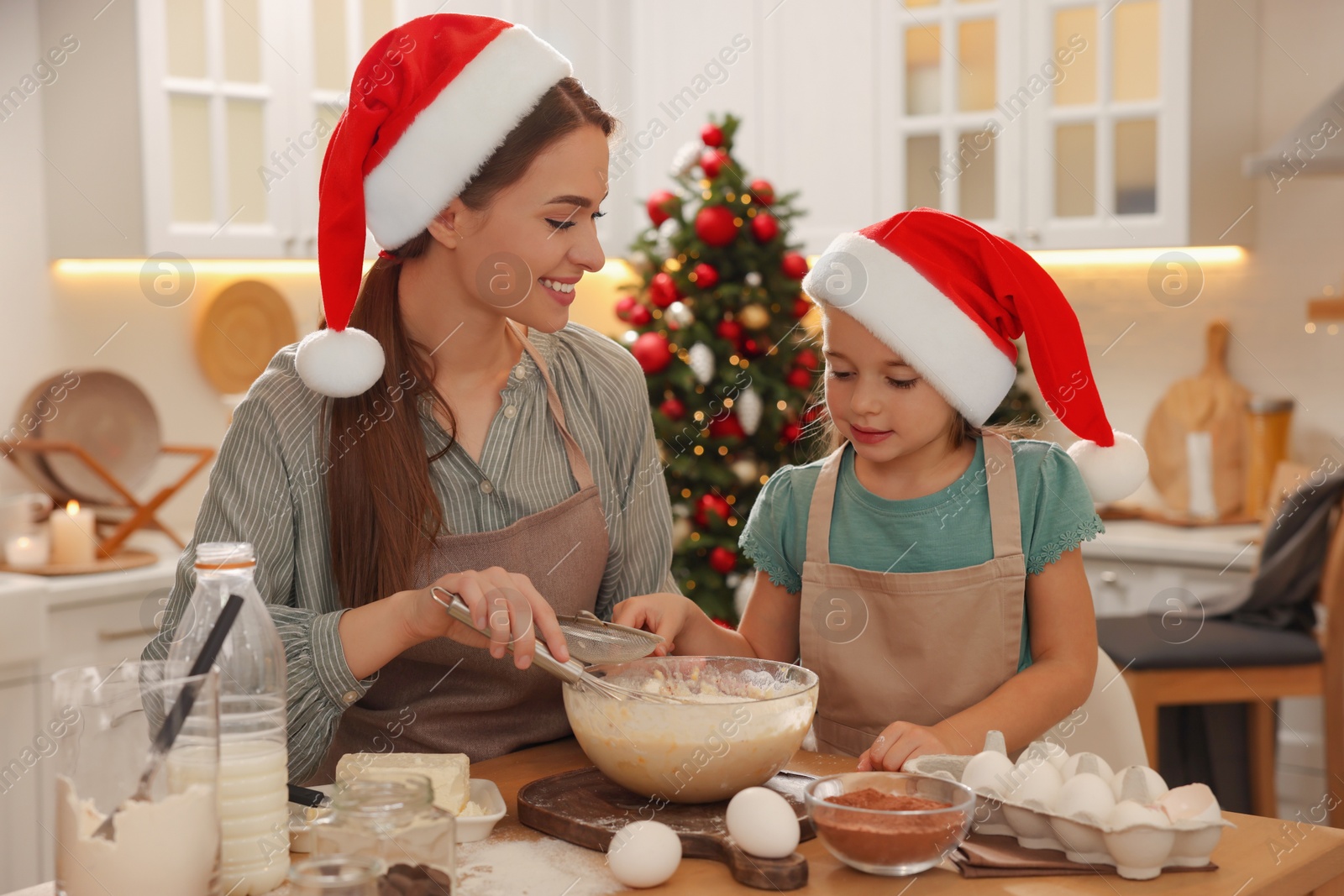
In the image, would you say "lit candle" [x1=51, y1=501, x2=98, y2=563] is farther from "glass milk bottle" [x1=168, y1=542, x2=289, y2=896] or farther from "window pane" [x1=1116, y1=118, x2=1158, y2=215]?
"window pane" [x1=1116, y1=118, x2=1158, y2=215]

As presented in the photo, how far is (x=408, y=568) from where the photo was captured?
139cm

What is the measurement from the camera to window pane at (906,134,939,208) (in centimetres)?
379


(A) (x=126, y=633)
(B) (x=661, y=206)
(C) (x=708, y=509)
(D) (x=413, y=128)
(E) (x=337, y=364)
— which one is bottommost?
(A) (x=126, y=633)

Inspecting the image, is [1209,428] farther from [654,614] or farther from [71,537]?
[71,537]

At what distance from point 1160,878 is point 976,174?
3.00m

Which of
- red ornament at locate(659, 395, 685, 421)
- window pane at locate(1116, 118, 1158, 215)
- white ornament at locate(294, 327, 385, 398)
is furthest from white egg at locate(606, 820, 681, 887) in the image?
window pane at locate(1116, 118, 1158, 215)

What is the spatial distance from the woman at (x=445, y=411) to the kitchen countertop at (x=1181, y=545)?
6.60ft

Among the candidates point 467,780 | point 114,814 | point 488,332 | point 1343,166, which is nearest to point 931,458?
point 488,332

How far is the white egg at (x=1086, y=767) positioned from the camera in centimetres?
109

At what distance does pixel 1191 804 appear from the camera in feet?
3.34

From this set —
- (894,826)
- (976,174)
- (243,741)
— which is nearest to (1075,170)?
(976,174)

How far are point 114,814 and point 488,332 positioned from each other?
78cm

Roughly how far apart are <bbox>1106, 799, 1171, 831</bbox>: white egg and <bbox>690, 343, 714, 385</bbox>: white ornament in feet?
8.28

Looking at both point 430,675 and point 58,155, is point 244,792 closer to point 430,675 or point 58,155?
→ point 430,675
